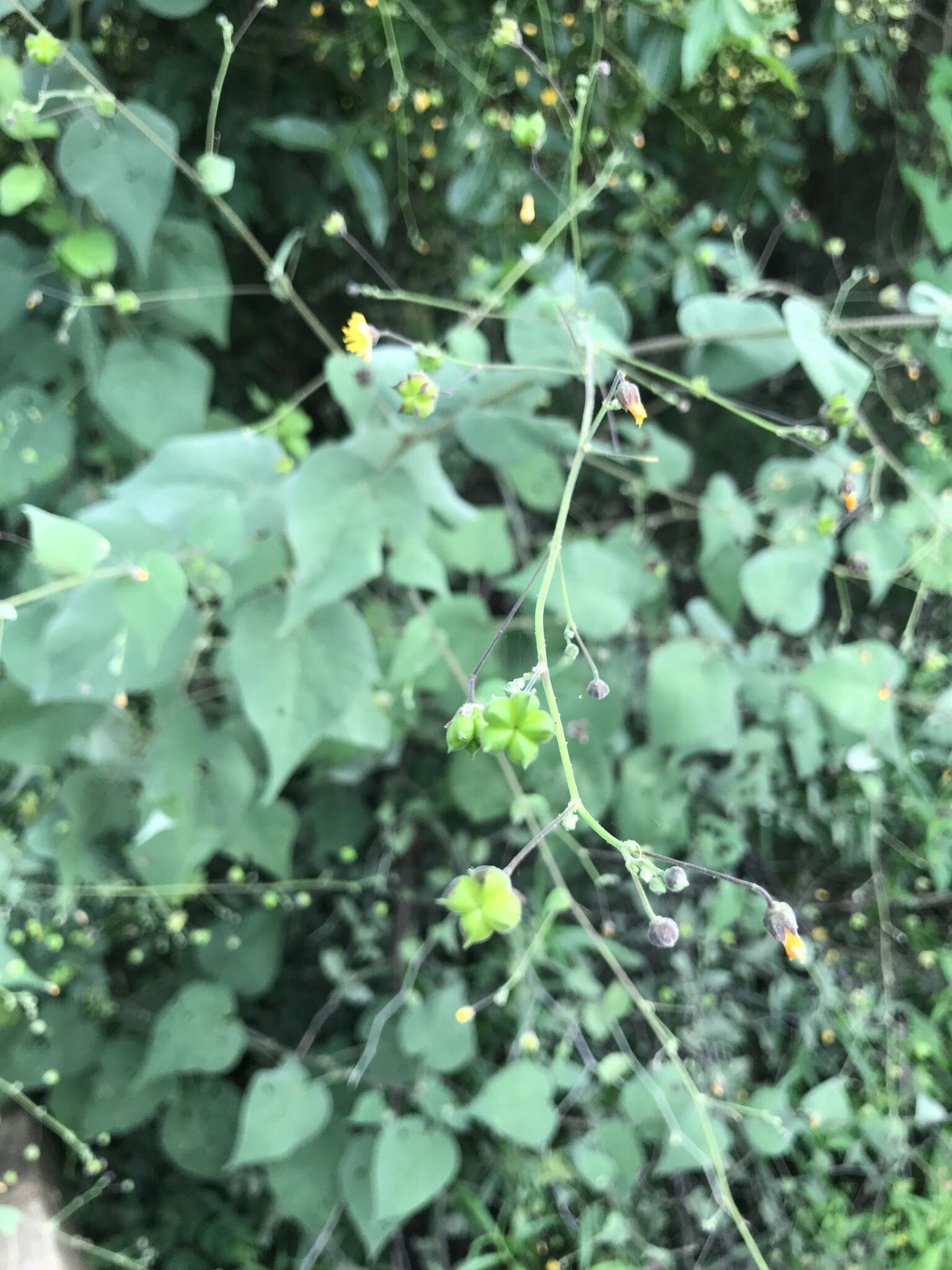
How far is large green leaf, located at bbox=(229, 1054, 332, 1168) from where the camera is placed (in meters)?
0.71

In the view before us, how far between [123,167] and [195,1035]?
2.43 feet

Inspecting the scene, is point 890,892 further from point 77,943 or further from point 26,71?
point 26,71

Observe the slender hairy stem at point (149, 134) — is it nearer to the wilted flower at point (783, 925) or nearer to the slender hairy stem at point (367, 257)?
the slender hairy stem at point (367, 257)

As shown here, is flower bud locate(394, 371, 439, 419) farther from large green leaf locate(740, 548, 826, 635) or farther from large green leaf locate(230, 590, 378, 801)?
large green leaf locate(740, 548, 826, 635)

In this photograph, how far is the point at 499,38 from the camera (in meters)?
0.47

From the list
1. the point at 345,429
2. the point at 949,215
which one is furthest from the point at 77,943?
the point at 949,215

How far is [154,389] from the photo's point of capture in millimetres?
777

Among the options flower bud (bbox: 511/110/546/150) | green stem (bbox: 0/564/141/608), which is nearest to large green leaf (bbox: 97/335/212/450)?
green stem (bbox: 0/564/141/608)

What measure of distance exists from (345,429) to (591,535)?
35 centimetres

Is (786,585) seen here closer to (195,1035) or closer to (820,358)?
(820,358)

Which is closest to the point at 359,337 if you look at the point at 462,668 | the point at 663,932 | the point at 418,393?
the point at 418,393

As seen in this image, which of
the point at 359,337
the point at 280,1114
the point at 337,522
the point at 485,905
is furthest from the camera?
the point at 280,1114

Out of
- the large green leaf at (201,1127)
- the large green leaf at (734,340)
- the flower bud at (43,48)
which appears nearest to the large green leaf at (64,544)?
the flower bud at (43,48)

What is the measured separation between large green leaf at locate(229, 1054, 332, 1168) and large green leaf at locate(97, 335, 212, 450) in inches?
22.8
